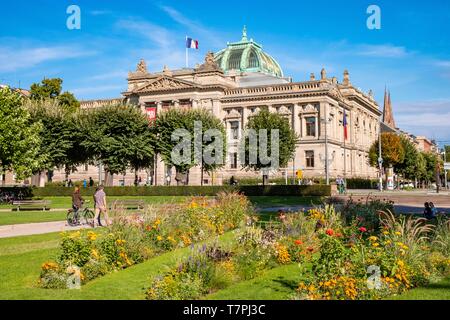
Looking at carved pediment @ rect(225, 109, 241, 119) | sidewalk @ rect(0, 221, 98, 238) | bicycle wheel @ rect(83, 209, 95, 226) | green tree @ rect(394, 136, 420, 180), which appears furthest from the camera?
green tree @ rect(394, 136, 420, 180)

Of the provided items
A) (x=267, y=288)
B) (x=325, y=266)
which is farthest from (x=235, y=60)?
(x=325, y=266)

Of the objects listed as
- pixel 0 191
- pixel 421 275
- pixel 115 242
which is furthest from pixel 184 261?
pixel 0 191

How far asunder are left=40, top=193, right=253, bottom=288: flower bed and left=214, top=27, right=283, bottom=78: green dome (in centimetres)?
7839

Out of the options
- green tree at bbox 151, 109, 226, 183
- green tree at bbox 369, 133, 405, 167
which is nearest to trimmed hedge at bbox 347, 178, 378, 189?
green tree at bbox 369, 133, 405, 167

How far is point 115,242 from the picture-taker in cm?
1318

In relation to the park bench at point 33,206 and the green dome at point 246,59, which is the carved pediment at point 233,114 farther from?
the park bench at point 33,206

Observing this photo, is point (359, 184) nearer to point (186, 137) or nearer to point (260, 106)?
point (260, 106)

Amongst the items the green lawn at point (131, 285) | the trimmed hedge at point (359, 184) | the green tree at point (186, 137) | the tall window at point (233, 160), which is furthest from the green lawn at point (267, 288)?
the tall window at point (233, 160)

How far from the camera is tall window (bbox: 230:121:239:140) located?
272 feet

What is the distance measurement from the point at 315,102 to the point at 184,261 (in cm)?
6882

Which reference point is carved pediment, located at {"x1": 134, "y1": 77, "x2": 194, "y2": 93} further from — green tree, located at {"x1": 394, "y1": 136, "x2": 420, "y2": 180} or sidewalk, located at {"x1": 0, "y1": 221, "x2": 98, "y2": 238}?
sidewalk, located at {"x1": 0, "y1": 221, "x2": 98, "y2": 238}

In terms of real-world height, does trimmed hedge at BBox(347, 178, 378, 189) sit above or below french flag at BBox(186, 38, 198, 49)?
below

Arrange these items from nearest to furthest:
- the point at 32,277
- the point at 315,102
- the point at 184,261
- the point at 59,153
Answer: the point at 184,261 → the point at 32,277 → the point at 59,153 → the point at 315,102

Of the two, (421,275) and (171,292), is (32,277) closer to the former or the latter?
(171,292)
